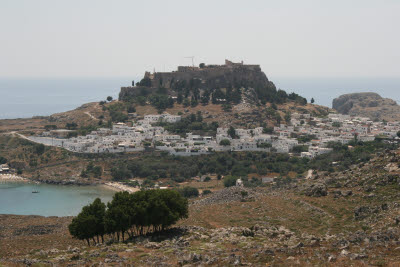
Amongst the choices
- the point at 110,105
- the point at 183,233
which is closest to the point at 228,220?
the point at 183,233

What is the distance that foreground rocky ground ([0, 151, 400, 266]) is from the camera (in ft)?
48.0

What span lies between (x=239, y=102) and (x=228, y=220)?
4667 cm

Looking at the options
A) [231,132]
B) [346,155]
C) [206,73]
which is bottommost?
[346,155]

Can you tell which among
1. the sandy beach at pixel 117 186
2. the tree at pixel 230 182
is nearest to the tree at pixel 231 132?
the tree at pixel 230 182

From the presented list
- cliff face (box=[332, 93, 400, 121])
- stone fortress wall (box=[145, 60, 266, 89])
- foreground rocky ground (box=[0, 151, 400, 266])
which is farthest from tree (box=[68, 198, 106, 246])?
cliff face (box=[332, 93, 400, 121])

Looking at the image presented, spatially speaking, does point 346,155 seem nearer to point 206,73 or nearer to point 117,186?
point 117,186

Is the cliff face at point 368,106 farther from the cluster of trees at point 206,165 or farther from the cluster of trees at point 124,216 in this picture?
the cluster of trees at point 124,216

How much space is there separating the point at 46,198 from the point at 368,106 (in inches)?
3087

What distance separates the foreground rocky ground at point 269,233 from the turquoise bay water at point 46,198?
747cm

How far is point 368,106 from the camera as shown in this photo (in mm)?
101938

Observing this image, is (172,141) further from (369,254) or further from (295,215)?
(369,254)

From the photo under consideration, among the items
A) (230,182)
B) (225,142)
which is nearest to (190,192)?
(230,182)

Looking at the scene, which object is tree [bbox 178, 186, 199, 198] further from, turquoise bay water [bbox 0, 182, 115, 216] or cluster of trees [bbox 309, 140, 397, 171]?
cluster of trees [bbox 309, 140, 397, 171]

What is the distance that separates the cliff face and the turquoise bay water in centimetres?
6293
